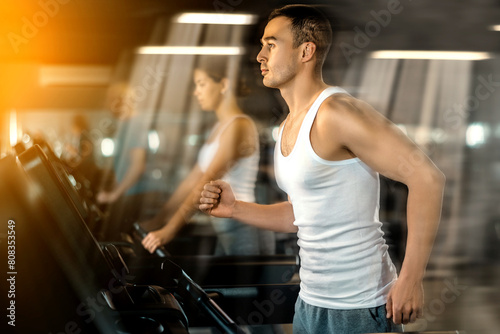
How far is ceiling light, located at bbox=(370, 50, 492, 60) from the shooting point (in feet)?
19.4

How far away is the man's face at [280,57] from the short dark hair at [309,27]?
0.05 ft

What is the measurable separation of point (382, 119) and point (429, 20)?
15.8ft

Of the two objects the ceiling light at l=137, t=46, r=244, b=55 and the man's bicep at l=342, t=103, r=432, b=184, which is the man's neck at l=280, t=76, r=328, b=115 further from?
the ceiling light at l=137, t=46, r=244, b=55

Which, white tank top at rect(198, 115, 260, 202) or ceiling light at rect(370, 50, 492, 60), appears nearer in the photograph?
white tank top at rect(198, 115, 260, 202)

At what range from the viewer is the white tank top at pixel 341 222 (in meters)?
1.17

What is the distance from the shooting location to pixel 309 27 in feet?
4.30

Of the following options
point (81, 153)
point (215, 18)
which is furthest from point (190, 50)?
point (81, 153)

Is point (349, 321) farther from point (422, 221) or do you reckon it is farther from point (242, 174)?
point (242, 174)

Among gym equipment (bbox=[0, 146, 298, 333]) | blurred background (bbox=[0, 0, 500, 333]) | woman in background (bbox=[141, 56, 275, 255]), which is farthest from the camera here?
blurred background (bbox=[0, 0, 500, 333])

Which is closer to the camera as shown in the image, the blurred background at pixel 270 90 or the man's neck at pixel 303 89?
the man's neck at pixel 303 89

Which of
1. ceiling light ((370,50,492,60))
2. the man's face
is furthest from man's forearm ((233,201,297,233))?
ceiling light ((370,50,492,60))

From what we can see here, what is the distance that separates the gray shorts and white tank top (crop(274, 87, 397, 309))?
0.02m

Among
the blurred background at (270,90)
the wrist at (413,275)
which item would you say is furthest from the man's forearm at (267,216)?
the blurred background at (270,90)

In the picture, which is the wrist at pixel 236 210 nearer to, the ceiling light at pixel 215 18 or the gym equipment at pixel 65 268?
the gym equipment at pixel 65 268
